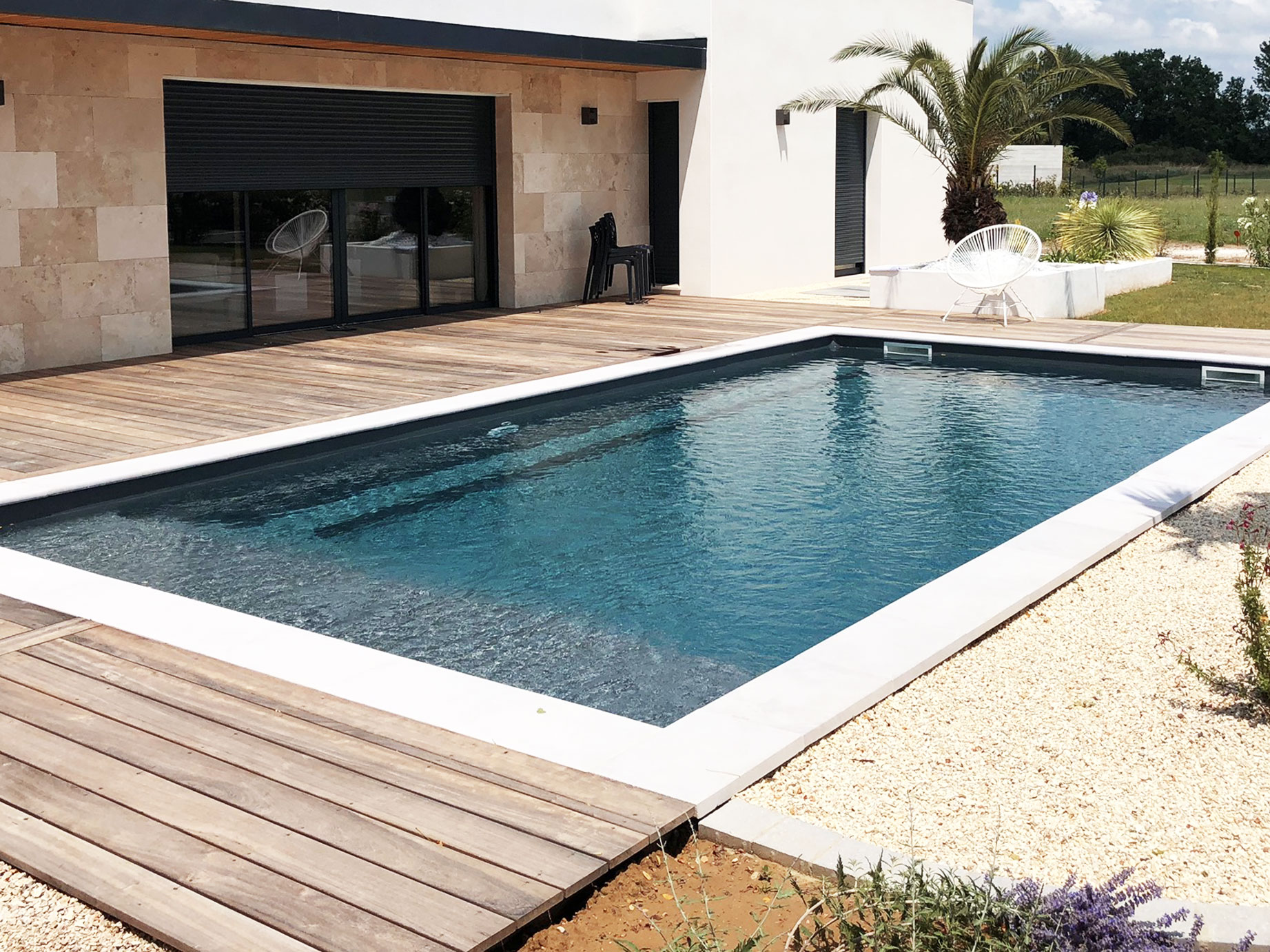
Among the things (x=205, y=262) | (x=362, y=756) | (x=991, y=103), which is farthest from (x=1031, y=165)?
(x=362, y=756)

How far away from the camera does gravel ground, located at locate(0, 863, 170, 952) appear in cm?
303

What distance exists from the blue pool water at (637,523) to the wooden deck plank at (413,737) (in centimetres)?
85

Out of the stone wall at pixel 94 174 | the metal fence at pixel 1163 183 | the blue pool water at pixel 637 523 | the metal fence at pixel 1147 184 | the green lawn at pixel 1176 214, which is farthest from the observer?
the metal fence at pixel 1163 183

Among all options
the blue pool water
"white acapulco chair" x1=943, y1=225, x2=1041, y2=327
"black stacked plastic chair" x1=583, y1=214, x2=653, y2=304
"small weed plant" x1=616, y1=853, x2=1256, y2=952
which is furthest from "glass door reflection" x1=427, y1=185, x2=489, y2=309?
"small weed plant" x1=616, y1=853, x2=1256, y2=952

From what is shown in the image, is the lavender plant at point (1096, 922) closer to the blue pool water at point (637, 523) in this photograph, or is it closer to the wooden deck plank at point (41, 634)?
the blue pool water at point (637, 523)

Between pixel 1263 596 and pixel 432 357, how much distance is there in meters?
7.58

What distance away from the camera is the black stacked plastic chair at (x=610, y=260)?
15.8 meters

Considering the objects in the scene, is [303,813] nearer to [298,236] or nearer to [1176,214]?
[298,236]

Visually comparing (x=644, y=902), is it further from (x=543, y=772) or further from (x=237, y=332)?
(x=237, y=332)

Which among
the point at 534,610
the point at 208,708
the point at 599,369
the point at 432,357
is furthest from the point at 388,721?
the point at 432,357

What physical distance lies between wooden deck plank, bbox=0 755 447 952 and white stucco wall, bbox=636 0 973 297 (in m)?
13.4

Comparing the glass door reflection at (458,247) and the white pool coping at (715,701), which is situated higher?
the glass door reflection at (458,247)

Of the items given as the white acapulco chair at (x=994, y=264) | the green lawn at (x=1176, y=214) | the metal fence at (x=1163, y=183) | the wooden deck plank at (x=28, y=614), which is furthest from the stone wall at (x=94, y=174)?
the metal fence at (x=1163, y=183)

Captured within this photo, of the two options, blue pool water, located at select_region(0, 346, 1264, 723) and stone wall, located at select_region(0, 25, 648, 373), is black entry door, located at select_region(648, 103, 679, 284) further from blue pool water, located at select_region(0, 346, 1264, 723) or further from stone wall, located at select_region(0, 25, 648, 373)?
blue pool water, located at select_region(0, 346, 1264, 723)
